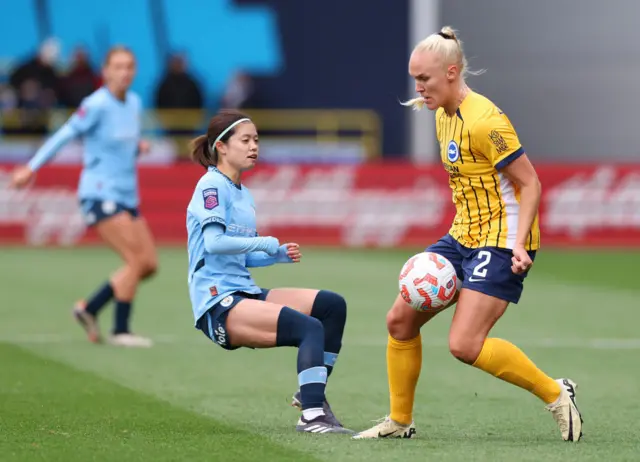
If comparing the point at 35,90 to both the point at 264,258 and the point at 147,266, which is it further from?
the point at 264,258

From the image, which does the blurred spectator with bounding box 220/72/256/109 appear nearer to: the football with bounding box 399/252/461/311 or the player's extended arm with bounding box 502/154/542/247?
the football with bounding box 399/252/461/311

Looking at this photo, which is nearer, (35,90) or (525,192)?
(525,192)

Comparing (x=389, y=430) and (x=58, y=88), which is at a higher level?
(x=58, y=88)

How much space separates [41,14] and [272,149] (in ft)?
20.1

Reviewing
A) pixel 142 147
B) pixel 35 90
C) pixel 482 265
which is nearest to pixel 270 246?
pixel 482 265

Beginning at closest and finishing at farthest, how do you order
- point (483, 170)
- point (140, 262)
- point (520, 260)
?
point (520, 260)
point (483, 170)
point (140, 262)

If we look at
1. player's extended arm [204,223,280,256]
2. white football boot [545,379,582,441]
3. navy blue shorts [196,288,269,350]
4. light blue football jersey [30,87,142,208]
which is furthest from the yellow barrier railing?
white football boot [545,379,582,441]

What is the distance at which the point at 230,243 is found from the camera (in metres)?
7.04

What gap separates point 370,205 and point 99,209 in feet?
33.5

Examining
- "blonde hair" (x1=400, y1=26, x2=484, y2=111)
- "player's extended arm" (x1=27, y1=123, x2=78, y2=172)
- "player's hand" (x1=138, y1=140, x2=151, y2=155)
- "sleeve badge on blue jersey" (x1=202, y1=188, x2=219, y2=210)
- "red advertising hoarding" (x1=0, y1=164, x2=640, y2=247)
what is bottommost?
"sleeve badge on blue jersey" (x1=202, y1=188, x2=219, y2=210)

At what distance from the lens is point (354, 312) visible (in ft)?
44.5

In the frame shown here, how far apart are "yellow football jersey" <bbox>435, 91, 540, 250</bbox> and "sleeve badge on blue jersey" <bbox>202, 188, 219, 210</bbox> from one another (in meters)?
1.21

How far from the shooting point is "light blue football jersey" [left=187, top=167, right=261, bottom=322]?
23.5ft

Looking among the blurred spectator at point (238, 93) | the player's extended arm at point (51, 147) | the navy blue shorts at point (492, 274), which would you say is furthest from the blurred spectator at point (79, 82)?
the navy blue shorts at point (492, 274)
